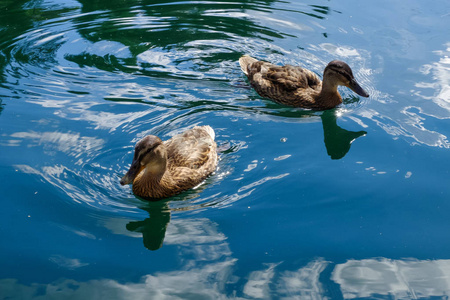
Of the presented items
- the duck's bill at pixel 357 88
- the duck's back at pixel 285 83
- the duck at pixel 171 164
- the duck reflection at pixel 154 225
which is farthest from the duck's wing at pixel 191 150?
the duck's bill at pixel 357 88

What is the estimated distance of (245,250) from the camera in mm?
5945

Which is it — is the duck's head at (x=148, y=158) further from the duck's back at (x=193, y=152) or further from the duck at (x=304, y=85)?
the duck at (x=304, y=85)

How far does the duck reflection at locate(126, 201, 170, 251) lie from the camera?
6.09m

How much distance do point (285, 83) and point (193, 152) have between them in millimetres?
2535

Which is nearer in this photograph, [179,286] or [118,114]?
[179,286]

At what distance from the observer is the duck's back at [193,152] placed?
702cm

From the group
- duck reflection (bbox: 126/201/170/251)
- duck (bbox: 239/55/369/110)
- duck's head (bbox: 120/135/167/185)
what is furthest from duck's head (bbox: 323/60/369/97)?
duck reflection (bbox: 126/201/170/251)

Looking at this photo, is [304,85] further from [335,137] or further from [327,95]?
[335,137]

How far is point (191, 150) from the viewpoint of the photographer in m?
7.19

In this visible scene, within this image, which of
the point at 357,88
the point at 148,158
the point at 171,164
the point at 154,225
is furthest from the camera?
the point at 357,88

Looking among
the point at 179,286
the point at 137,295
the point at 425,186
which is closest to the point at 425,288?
the point at 425,186

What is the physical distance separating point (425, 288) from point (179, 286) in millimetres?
2336

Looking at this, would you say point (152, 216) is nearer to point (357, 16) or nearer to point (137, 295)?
point (137, 295)

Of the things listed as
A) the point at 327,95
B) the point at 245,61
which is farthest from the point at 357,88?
the point at 245,61
